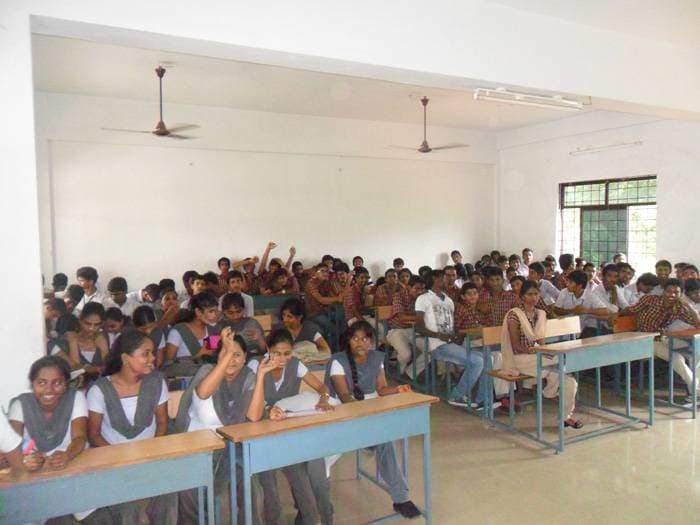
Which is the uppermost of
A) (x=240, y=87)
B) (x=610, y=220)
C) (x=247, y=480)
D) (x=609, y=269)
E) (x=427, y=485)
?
(x=240, y=87)

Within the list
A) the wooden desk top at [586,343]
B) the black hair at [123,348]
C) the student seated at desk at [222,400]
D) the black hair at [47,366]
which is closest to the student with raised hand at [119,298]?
the black hair at [123,348]

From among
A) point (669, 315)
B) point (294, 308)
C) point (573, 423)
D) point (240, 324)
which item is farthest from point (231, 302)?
point (669, 315)

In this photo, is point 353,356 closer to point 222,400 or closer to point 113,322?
point 222,400

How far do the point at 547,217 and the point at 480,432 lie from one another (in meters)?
6.19

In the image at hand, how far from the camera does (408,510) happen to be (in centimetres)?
315

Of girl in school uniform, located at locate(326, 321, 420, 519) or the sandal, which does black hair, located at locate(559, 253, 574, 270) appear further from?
girl in school uniform, located at locate(326, 321, 420, 519)

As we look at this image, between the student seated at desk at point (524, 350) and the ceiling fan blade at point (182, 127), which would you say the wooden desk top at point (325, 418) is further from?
the ceiling fan blade at point (182, 127)

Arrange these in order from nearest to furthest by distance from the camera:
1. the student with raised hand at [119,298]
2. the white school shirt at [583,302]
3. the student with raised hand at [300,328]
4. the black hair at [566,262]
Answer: the student with raised hand at [300,328]
the student with raised hand at [119,298]
the white school shirt at [583,302]
the black hair at [566,262]

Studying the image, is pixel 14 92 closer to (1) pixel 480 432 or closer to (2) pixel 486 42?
(2) pixel 486 42

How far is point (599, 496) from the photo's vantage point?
3.40 m

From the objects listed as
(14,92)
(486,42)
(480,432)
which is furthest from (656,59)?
(14,92)

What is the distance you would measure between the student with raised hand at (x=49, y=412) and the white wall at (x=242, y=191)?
17.6 ft

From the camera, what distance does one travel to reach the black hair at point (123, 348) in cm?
281

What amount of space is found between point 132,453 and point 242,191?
6643 mm
